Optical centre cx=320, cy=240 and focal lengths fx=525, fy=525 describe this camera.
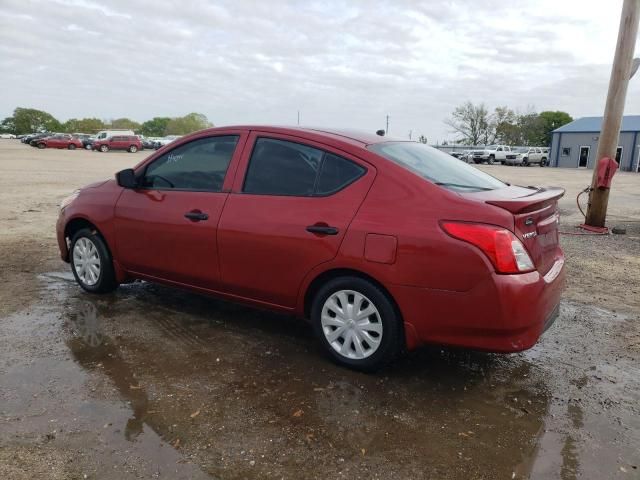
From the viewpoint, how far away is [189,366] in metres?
3.70

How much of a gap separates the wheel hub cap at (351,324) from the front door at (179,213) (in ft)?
3.40

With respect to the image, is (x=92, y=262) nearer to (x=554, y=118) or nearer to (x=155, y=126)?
(x=554, y=118)

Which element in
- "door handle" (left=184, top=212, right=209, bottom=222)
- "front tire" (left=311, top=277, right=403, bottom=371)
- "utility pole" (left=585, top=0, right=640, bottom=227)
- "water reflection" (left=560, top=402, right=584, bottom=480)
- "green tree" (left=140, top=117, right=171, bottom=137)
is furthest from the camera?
"green tree" (left=140, top=117, right=171, bottom=137)

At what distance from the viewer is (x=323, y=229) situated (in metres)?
3.51

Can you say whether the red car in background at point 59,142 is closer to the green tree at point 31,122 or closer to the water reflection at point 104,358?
the water reflection at point 104,358

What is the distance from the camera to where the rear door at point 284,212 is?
3525 mm

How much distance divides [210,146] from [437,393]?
259 centimetres

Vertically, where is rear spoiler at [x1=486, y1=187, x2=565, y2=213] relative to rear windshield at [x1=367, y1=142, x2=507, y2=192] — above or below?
below

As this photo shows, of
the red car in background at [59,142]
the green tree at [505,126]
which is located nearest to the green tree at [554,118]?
the green tree at [505,126]

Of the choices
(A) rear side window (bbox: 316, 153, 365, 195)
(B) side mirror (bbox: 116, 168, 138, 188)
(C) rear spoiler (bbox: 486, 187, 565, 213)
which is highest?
(A) rear side window (bbox: 316, 153, 365, 195)

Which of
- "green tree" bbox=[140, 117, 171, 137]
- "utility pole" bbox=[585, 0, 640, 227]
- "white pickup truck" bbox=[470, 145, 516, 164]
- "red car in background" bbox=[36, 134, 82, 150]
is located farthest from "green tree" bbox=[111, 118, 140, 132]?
"utility pole" bbox=[585, 0, 640, 227]

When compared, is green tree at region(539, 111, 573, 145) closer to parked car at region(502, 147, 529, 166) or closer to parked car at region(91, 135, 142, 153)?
parked car at region(502, 147, 529, 166)

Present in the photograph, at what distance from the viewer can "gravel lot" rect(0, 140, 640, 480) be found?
267 cm

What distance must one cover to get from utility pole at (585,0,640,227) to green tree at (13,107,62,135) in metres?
130
